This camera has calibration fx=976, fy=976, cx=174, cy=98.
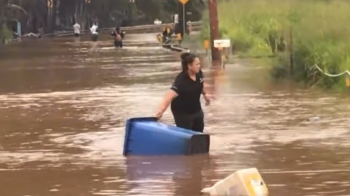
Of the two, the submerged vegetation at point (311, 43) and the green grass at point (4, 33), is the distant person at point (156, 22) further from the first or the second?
the submerged vegetation at point (311, 43)

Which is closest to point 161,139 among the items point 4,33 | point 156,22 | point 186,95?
point 186,95

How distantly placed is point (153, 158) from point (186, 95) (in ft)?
3.11

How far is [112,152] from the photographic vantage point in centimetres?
1400

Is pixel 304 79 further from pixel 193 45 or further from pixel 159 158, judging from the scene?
pixel 193 45

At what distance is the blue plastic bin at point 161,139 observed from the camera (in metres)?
12.8

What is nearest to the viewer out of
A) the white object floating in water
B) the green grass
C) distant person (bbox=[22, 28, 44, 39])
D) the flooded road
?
the white object floating in water

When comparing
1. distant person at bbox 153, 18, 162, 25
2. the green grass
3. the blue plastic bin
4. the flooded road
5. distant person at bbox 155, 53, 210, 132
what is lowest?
distant person at bbox 153, 18, 162, 25

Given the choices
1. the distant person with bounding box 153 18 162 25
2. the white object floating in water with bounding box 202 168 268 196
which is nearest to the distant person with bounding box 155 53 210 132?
the white object floating in water with bounding box 202 168 268 196

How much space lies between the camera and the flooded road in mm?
11359

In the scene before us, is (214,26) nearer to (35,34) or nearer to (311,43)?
(311,43)

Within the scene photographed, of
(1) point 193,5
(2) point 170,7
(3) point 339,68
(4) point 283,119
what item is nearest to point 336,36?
(3) point 339,68

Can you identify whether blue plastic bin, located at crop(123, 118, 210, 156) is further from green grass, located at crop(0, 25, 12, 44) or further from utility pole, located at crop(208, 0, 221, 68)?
green grass, located at crop(0, 25, 12, 44)

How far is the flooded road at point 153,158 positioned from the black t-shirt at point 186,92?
714mm

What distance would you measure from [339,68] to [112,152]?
10264mm
